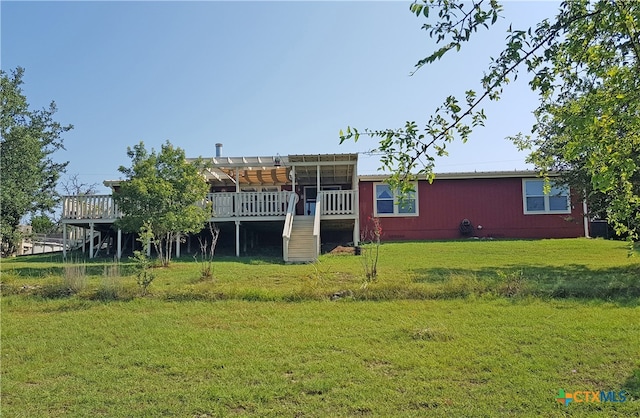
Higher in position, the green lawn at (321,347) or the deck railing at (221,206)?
the deck railing at (221,206)

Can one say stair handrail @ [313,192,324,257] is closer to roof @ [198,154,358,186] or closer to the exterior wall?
roof @ [198,154,358,186]

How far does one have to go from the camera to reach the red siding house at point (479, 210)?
19.1 metres

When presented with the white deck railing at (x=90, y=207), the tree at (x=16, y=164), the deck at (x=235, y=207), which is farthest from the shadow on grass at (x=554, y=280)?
the tree at (x=16, y=164)

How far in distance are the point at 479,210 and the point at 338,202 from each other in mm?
7173

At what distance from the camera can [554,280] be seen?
29.4 ft

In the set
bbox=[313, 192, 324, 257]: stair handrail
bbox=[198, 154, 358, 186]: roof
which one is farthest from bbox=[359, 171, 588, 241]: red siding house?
bbox=[313, 192, 324, 257]: stair handrail

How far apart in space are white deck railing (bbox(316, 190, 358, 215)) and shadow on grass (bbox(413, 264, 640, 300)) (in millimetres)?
4806

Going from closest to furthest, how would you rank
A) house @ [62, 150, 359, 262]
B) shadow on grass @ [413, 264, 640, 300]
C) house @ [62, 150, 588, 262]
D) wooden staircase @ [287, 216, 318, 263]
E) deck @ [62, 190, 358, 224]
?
shadow on grass @ [413, 264, 640, 300]
wooden staircase @ [287, 216, 318, 263]
house @ [62, 150, 359, 262]
deck @ [62, 190, 358, 224]
house @ [62, 150, 588, 262]

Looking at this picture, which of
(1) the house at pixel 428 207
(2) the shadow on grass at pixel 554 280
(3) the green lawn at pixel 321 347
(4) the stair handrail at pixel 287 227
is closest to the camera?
(3) the green lawn at pixel 321 347

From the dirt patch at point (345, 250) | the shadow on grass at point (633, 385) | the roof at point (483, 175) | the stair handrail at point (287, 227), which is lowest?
the shadow on grass at point (633, 385)

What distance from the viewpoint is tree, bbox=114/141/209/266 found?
11.8m

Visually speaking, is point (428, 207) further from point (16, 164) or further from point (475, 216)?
point (16, 164)

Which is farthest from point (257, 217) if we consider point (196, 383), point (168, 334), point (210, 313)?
point (196, 383)

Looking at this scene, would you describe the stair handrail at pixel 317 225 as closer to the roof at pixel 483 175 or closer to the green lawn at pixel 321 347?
the green lawn at pixel 321 347
